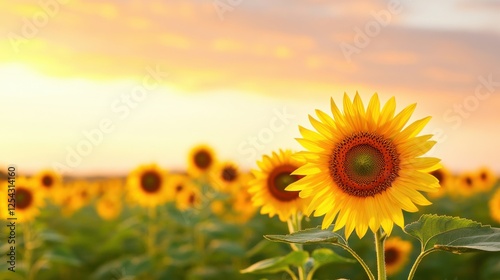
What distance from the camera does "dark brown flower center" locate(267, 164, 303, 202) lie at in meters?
4.80

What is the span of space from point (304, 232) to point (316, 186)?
1.15 feet

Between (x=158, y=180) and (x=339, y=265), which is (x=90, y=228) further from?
(x=339, y=265)

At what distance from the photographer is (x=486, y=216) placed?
45.9ft

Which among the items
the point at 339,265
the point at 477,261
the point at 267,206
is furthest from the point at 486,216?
the point at 267,206

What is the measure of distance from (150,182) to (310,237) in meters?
8.31

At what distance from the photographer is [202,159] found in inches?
463

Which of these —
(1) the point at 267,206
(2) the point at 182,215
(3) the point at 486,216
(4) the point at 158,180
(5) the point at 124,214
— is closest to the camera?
(1) the point at 267,206

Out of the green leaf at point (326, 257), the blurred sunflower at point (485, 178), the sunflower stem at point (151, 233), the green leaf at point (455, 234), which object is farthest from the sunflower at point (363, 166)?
the blurred sunflower at point (485, 178)

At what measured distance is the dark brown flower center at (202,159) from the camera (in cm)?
1166

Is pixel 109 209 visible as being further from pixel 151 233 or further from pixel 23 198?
pixel 151 233

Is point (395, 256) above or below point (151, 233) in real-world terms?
below

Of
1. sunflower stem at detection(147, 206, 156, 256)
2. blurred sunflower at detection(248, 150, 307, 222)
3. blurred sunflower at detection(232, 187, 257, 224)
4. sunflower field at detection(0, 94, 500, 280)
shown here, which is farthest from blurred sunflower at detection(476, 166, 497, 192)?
blurred sunflower at detection(248, 150, 307, 222)

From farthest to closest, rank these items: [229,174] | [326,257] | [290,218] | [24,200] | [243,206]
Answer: [243,206], [229,174], [24,200], [290,218], [326,257]

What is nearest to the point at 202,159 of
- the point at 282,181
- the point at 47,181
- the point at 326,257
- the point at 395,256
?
the point at 47,181
